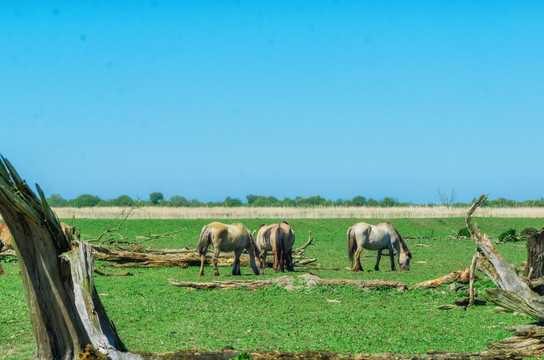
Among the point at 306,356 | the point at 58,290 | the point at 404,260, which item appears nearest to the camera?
the point at 58,290

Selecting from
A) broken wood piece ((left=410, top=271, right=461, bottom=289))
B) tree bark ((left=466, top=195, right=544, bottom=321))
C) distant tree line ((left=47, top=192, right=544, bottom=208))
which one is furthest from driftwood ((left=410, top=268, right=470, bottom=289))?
distant tree line ((left=47, top=192, right=544, bottom=208))

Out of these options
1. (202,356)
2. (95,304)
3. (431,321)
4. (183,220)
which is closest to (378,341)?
(431,321)

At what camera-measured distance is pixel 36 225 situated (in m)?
6.96

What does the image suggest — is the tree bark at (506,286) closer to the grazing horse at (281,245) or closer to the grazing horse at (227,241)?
the grazing horse at (227,241)

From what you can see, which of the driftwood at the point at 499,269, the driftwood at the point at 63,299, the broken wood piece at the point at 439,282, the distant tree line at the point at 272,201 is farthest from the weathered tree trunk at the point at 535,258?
the distant tree line at the point at 272,201

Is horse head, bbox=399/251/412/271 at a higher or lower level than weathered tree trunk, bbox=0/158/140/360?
lower

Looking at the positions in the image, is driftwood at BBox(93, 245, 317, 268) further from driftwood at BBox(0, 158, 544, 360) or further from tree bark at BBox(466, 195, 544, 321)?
driftwood at BBox(0, 158, 544, 360)

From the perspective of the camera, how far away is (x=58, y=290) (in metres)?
7.18

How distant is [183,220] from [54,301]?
134ft

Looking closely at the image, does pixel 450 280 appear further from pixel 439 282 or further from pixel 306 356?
pixel 306 356

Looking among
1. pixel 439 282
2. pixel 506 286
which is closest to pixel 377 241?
pixel 439 282

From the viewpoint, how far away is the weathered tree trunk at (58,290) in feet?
23.1

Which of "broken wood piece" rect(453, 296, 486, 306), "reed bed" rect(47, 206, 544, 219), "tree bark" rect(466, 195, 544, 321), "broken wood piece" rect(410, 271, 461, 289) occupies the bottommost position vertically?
"broken wood piece" rect(453, 296, 486, 306)

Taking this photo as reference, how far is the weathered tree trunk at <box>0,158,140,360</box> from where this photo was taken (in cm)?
705
